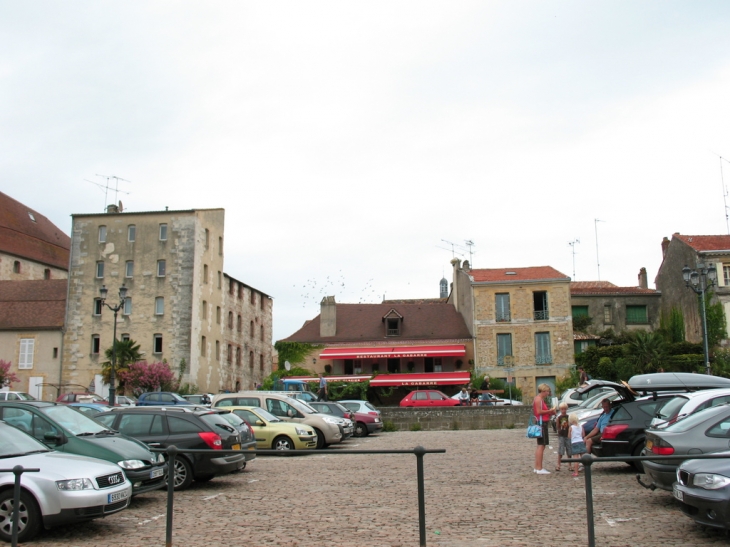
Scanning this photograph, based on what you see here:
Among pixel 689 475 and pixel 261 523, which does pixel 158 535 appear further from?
pixel 689 475

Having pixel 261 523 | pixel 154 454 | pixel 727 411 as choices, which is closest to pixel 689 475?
pixel 727 411

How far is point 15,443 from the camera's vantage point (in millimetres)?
9914

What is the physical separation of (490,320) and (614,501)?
3919 cm

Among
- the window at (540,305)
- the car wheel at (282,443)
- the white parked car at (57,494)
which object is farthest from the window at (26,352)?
the white parked car at (57,494)

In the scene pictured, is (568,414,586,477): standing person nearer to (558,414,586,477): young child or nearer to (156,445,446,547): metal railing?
(558,414,586,477): young child

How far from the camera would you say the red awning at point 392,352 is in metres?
49.0

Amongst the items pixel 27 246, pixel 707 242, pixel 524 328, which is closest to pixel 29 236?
pixel 27 246

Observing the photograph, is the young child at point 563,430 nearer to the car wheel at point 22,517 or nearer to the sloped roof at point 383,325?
the car wheel at point 22,517

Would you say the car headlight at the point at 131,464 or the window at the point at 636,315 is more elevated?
the window at the point at 636,315

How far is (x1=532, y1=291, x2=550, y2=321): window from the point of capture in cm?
4969

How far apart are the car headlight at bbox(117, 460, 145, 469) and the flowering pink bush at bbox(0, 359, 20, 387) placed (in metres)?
40.2

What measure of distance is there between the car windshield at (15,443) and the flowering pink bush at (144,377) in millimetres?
37872

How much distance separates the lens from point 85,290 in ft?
175

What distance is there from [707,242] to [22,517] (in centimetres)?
4668
